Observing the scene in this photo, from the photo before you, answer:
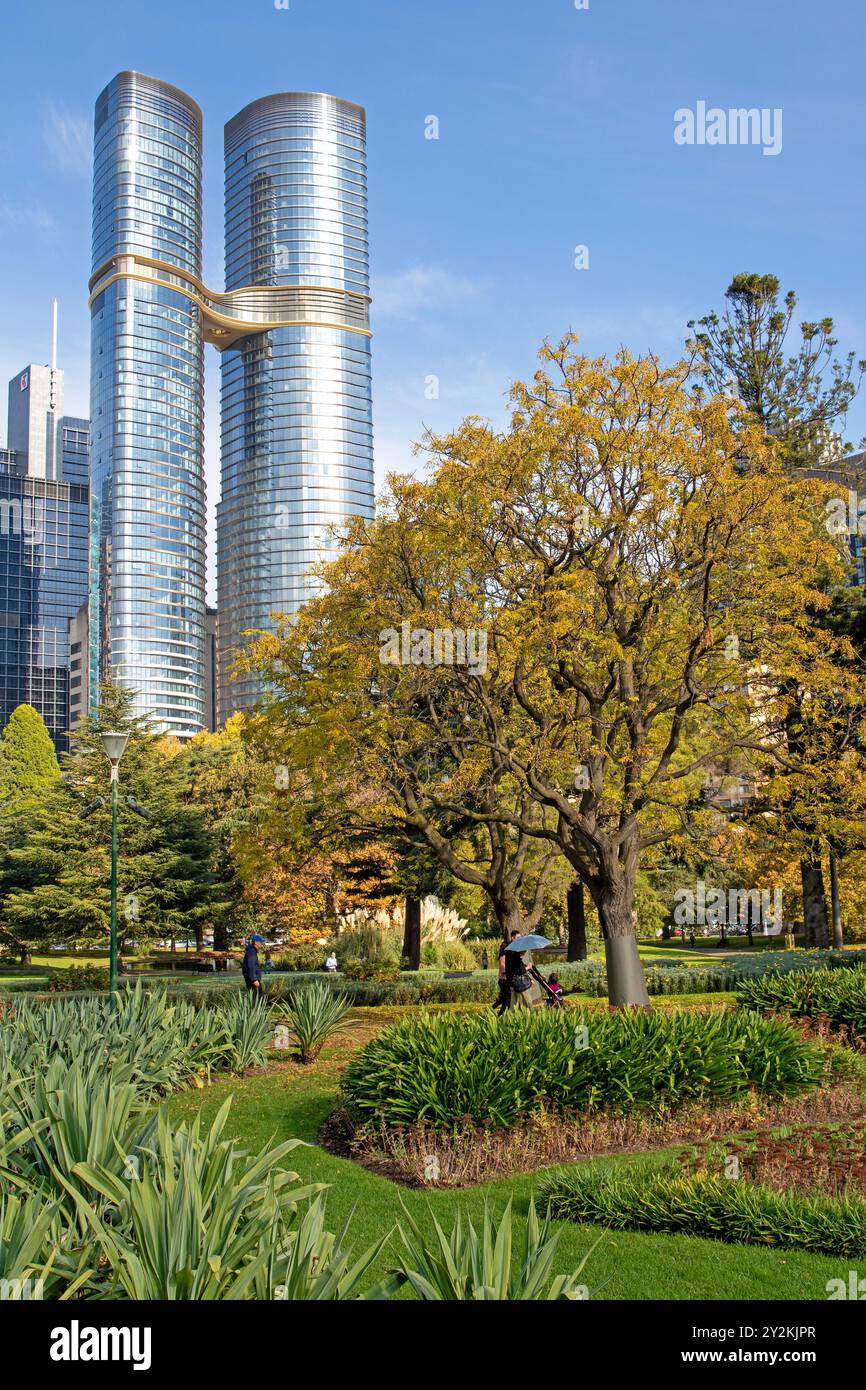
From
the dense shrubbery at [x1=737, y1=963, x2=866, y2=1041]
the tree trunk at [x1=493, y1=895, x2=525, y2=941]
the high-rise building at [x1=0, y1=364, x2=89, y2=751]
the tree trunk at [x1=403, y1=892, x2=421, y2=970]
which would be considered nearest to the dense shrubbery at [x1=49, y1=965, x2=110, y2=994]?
the tree trunk at [x1=403, y1=892, x2=421, y2=970]

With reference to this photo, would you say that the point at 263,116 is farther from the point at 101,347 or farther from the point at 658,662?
the point at 658,662

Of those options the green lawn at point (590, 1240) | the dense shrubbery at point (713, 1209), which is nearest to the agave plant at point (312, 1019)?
the green lawn at point (590, 1240)

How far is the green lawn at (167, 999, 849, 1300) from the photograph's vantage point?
7.06 m

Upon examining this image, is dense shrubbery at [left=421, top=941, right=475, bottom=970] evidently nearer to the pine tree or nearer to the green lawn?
the green lawn

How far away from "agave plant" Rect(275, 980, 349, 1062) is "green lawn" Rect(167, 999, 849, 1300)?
2670 mm

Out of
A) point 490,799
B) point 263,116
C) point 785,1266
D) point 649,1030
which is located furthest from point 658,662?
point 263,116

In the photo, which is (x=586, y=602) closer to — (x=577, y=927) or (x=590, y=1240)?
(x=590, y=1240)

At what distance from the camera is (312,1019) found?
51.7 feet

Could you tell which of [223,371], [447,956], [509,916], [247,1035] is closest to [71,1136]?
[247,1035]

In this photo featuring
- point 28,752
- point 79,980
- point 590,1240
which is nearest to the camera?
point 590,1240

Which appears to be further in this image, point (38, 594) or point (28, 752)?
point (38, 594)

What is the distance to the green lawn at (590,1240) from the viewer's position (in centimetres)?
706

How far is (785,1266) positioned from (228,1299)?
14.6 ft

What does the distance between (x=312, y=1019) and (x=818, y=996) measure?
274 inches
